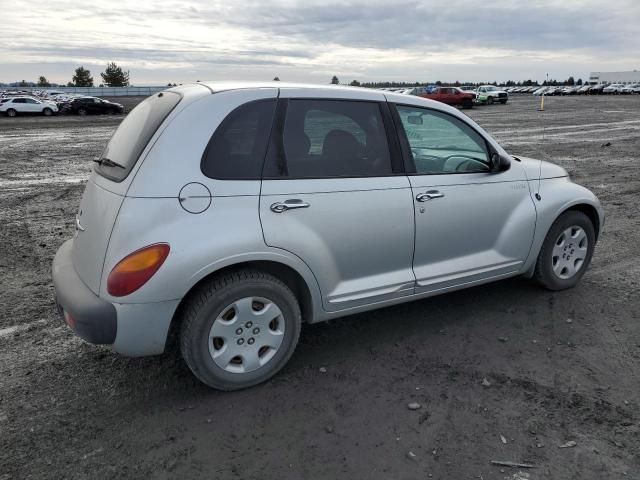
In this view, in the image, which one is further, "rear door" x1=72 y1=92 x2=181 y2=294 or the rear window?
the rear window

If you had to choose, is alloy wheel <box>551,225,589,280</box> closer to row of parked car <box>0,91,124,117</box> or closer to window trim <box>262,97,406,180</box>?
window trim <box>262,97,406,180</box>

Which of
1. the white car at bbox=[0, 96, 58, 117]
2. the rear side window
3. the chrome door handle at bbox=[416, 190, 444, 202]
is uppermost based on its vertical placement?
the rear side window

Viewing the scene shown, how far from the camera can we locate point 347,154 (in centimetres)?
376

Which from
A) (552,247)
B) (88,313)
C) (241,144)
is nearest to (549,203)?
(552,247)

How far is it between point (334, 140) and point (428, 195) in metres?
0.80

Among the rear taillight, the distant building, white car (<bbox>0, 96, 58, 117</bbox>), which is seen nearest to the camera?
the rear taillight

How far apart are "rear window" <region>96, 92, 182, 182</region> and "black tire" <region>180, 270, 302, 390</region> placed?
34.4 inches

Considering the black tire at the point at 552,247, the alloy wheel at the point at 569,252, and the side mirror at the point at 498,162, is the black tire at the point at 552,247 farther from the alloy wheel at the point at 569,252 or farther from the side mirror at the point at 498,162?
the side mirror at the point at 498,162

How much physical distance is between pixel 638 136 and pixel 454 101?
79.2 feet

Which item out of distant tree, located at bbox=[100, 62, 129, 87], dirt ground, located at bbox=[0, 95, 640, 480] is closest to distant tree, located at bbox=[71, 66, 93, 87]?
distant tree, located at bbox=[100, 62, 129, 87]

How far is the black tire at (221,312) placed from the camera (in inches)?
126

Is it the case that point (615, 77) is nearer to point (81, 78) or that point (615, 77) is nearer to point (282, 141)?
point (81, 78)

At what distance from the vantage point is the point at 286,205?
11.1 feet

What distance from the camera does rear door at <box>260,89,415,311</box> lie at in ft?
11.2
